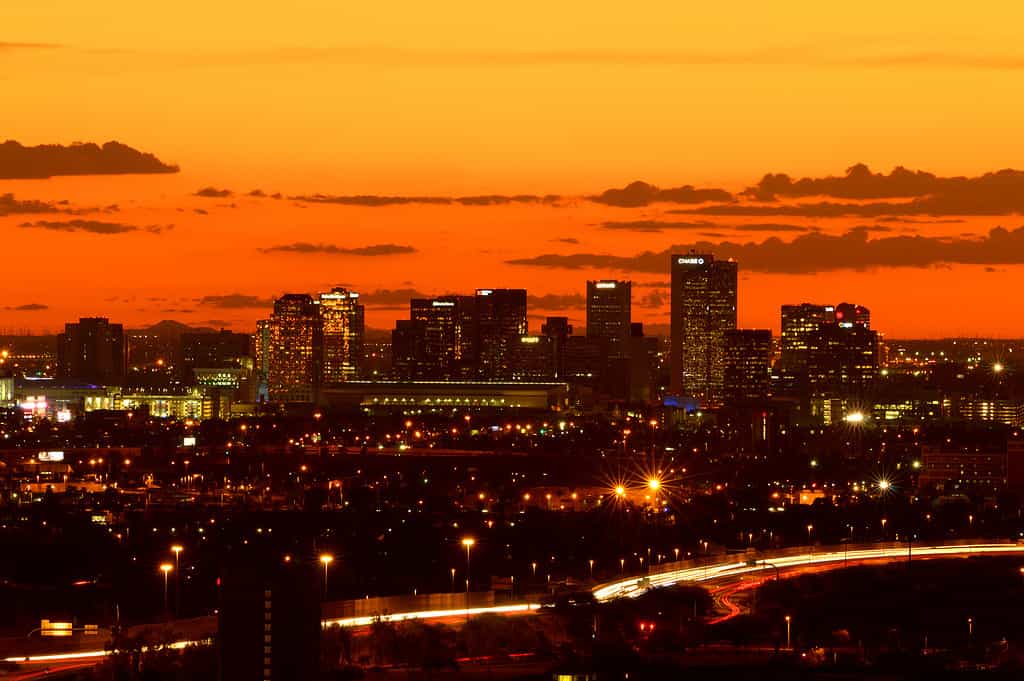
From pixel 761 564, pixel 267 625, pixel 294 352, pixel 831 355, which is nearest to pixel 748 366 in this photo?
pixel 831 355

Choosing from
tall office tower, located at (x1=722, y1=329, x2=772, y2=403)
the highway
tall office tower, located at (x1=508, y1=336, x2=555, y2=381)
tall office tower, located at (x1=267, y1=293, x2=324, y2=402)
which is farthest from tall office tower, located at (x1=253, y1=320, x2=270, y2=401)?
the highway

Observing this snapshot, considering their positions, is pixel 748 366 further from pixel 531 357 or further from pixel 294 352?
pixel 294 352

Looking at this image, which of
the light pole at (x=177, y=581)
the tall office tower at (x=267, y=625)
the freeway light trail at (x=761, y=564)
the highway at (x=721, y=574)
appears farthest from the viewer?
the freeway light trail at (x=761, y=564)

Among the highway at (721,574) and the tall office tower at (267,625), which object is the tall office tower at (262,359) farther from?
the tall office tower at (267,625)

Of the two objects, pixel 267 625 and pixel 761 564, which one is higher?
pixel 267 625

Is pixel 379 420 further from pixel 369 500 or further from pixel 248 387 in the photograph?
pixel 369 500

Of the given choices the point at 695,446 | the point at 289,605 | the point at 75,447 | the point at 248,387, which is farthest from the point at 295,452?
the point at 289,605

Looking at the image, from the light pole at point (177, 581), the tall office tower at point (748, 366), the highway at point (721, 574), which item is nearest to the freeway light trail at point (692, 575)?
the highway at point (721, 574)
